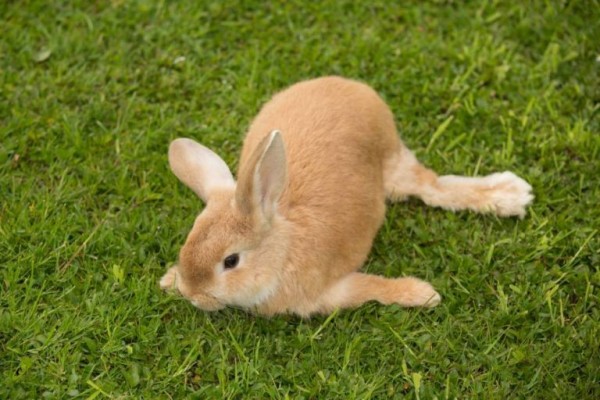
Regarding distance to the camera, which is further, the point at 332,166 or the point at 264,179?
the point at 332,166

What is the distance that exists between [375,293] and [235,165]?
4.01 feet

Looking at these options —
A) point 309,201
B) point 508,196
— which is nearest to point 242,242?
point 309,201

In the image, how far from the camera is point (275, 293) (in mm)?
3789

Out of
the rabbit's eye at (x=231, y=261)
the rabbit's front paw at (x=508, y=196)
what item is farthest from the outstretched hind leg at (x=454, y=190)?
the rabbit's eye at (x=231, y=261)

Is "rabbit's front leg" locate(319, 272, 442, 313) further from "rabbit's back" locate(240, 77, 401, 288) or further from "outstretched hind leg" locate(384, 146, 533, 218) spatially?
"outstretched hind leg" locate(384, 146, 533, 218)

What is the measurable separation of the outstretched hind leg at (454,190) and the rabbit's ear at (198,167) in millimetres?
969

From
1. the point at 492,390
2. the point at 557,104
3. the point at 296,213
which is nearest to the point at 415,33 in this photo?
the point at 557,104

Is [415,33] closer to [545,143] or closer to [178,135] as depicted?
[545,143]

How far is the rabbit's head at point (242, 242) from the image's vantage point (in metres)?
3.47

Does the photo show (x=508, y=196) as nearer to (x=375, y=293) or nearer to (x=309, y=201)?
(x=375, y=293)

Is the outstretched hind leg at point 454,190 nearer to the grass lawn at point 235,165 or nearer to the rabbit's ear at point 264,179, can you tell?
the grass lawn at point 235,165

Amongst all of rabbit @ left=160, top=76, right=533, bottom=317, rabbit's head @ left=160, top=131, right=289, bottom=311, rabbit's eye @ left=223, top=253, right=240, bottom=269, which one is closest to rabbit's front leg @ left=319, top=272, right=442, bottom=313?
rabbit @ left=160, top=76, right=533, bottom=317

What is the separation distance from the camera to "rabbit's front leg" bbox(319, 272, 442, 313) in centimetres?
396

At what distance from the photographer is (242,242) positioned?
11.7 feet
